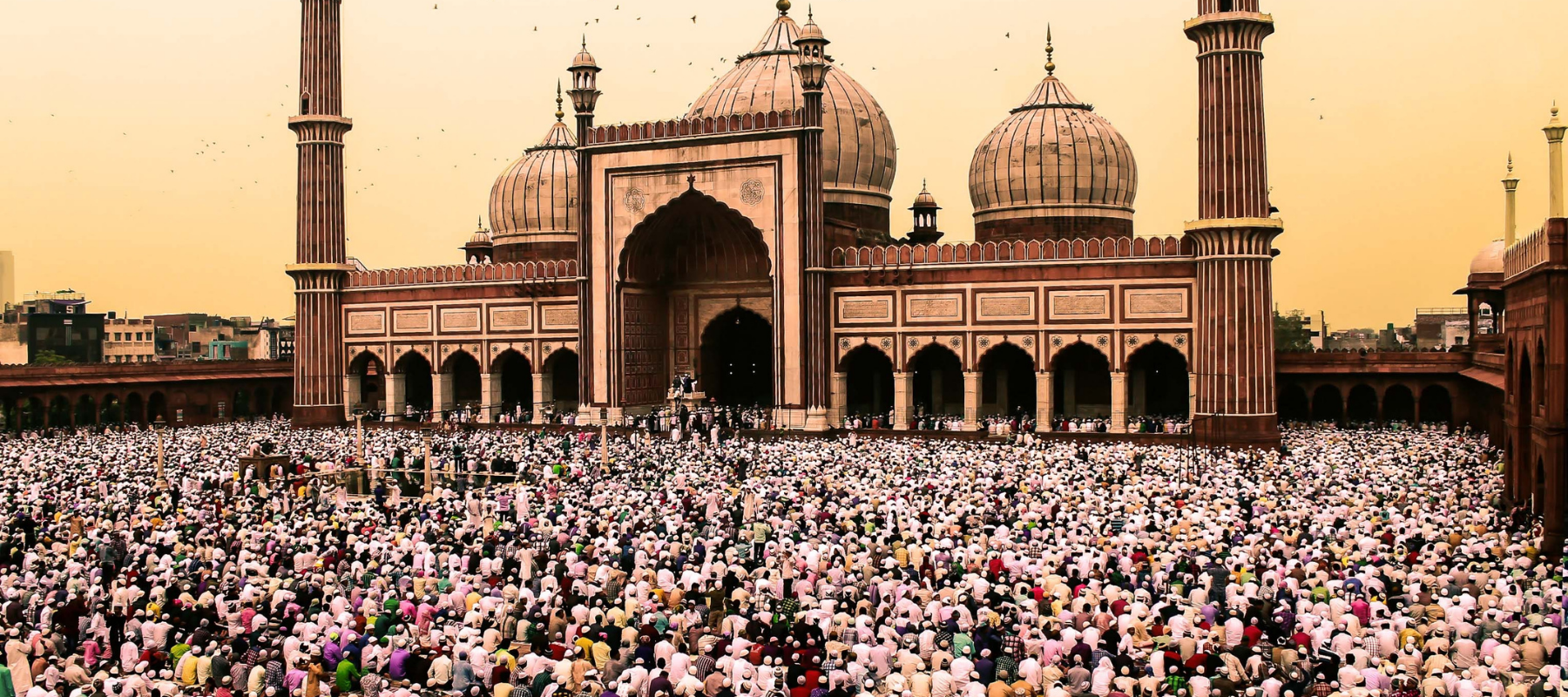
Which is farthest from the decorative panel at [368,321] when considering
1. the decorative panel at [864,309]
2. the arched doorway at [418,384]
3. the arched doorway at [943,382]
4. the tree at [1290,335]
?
the tree at [1290,335]

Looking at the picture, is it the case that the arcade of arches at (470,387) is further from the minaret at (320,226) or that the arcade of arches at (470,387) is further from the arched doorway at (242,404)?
the arched doorway at (242,404)

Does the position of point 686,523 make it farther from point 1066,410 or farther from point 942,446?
point 1066,410

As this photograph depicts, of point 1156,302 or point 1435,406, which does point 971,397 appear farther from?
point 1435,406

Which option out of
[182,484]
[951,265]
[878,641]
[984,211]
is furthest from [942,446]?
[878,641]

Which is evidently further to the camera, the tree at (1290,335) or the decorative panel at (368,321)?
the tree at (1290,335)

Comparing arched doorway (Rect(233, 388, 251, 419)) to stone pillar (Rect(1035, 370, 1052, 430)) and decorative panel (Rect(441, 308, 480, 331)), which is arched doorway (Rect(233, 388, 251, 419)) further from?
stone pillar (Rect(1035, 370, 1052, 430))

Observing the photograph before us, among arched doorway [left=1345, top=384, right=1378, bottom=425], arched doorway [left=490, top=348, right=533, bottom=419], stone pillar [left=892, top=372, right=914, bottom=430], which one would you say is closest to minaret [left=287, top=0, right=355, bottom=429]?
arched doorway [left=490, top=348, right=533, bottom=419]
